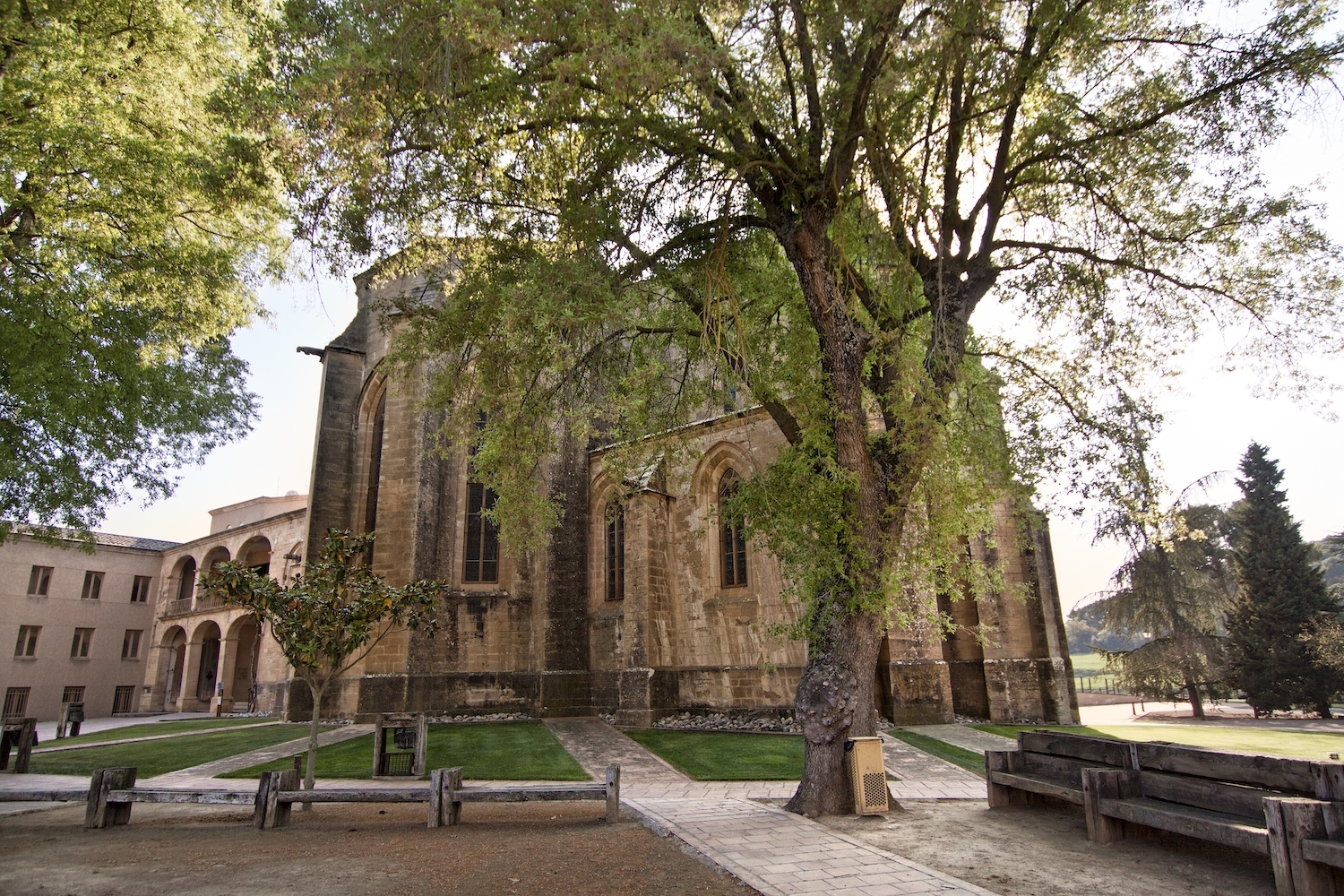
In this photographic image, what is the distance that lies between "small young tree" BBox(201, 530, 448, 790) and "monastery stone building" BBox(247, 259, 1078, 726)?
739 cm

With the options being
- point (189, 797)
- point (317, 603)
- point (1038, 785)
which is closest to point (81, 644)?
point (317, 603)

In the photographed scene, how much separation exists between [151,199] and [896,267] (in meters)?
10.6

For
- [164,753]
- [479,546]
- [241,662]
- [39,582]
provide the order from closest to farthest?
[164,753] < [479,546] < [39,582] < [241,662]

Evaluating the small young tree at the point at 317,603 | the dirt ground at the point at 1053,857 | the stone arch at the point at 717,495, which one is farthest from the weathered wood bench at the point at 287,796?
the stone arch at the point at 717,495

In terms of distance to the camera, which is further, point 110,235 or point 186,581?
point 186,581

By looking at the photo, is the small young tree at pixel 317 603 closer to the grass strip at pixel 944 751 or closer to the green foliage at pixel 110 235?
the green foliage at pixel 110 235

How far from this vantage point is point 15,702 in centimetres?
3072

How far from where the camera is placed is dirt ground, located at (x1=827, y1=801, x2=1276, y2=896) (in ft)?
16.3

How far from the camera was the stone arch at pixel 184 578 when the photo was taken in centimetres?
3578

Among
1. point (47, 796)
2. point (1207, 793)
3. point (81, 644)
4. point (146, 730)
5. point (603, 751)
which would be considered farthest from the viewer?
point (81, 644)

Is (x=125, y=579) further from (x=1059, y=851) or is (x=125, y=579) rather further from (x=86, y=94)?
(x=1059, y=851)

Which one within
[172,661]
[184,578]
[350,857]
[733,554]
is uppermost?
[184,578]

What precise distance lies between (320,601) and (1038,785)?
8.00 m

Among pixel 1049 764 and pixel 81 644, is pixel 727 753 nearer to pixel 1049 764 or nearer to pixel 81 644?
pixel 1049 764
